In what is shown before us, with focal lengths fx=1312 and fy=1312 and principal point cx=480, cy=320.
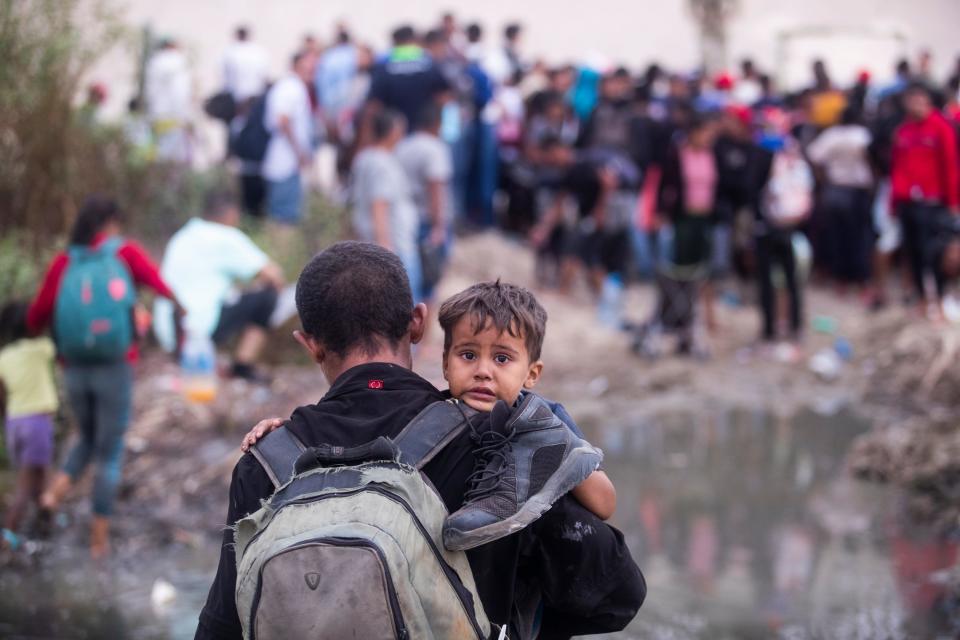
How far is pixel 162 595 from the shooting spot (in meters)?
6.23

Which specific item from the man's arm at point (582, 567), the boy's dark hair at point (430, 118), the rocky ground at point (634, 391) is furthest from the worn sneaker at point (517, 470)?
the boy's dark hair at point (430, 118)

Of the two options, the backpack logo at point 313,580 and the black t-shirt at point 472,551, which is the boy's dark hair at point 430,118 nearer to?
the black t-shirt at point 472,551

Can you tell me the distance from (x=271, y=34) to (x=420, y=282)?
11.7 m

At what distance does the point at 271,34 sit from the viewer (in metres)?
20.4

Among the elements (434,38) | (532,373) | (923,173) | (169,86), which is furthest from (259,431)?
(169,86)

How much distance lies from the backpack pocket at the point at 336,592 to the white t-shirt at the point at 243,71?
11230 millimetres

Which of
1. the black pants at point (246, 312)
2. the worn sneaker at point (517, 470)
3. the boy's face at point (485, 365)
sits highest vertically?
the boy's face at point (485, 365)

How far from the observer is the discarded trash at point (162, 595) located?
621cm

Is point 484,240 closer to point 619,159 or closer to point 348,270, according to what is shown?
point 619,159

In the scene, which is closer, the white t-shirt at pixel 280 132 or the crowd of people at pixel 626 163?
the crowd of people at pixel 626 163

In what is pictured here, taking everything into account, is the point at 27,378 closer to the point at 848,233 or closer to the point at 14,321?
the point at 14,321

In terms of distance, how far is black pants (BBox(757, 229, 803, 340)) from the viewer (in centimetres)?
1166

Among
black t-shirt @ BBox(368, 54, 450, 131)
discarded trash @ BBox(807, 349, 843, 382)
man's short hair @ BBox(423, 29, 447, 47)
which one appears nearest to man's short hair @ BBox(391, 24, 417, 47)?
black t-shirt @ BBox(368, 54, 450, 131)

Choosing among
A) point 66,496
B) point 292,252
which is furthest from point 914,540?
point 292,252
